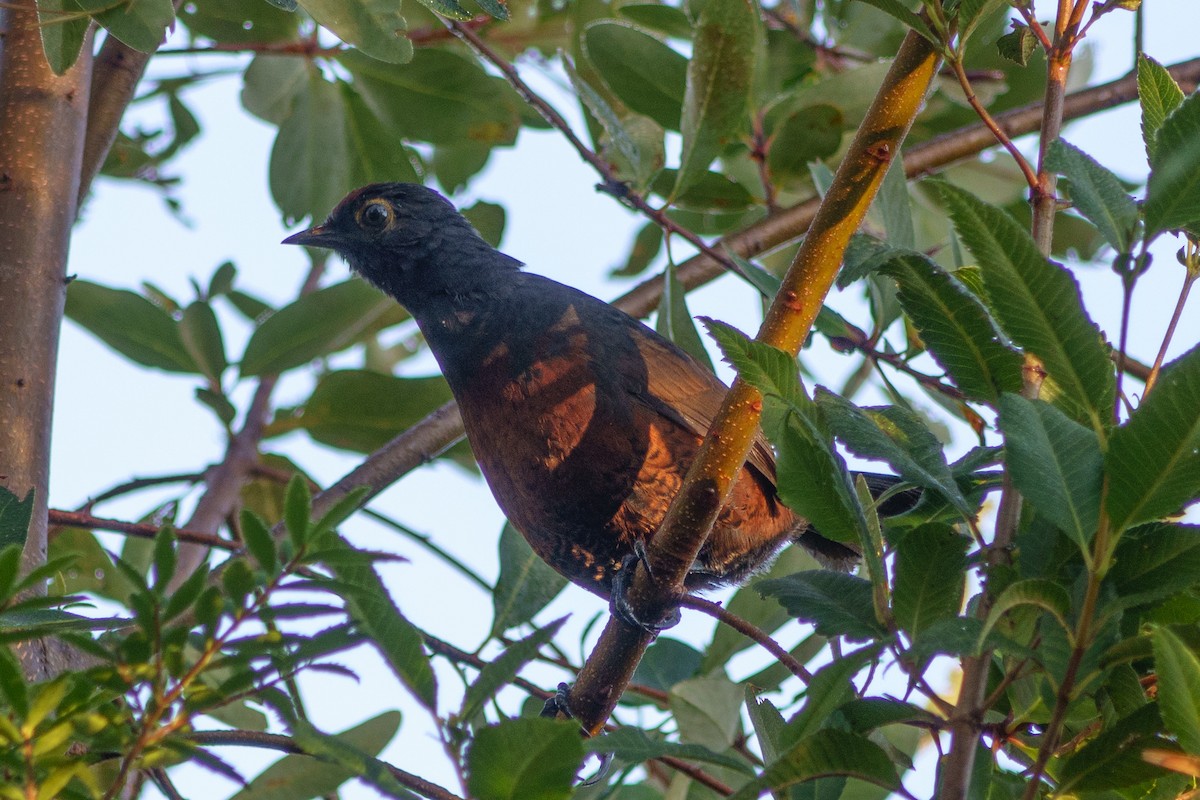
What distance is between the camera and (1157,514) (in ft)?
5.21

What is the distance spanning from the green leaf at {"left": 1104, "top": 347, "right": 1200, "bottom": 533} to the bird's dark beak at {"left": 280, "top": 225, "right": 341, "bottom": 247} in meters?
3.37

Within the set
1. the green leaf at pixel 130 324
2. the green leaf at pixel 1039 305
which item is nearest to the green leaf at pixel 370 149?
the green leaf at pixel 130 324

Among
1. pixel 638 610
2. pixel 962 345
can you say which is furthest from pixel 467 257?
pixel 962 345

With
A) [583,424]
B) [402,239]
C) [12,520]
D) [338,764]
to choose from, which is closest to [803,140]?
[583,424]

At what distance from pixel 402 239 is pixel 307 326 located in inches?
23.8

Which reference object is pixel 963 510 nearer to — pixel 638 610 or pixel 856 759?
pixel 856 759

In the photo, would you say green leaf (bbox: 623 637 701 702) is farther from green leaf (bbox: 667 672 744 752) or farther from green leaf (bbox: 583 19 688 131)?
green leaf (bbox: 583 19 688 131)

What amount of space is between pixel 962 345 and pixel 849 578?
426mm

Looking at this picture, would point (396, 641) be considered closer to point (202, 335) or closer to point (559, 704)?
point (559, 704)

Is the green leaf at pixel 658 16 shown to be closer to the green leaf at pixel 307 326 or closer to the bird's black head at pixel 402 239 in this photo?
the bird's black head at pixel 402 239

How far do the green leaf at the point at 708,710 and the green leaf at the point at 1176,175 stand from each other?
1.29 meters

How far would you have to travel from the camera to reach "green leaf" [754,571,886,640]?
6.19 feet

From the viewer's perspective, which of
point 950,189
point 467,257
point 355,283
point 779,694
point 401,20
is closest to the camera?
point 950,189

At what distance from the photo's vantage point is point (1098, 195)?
6.18 ft
